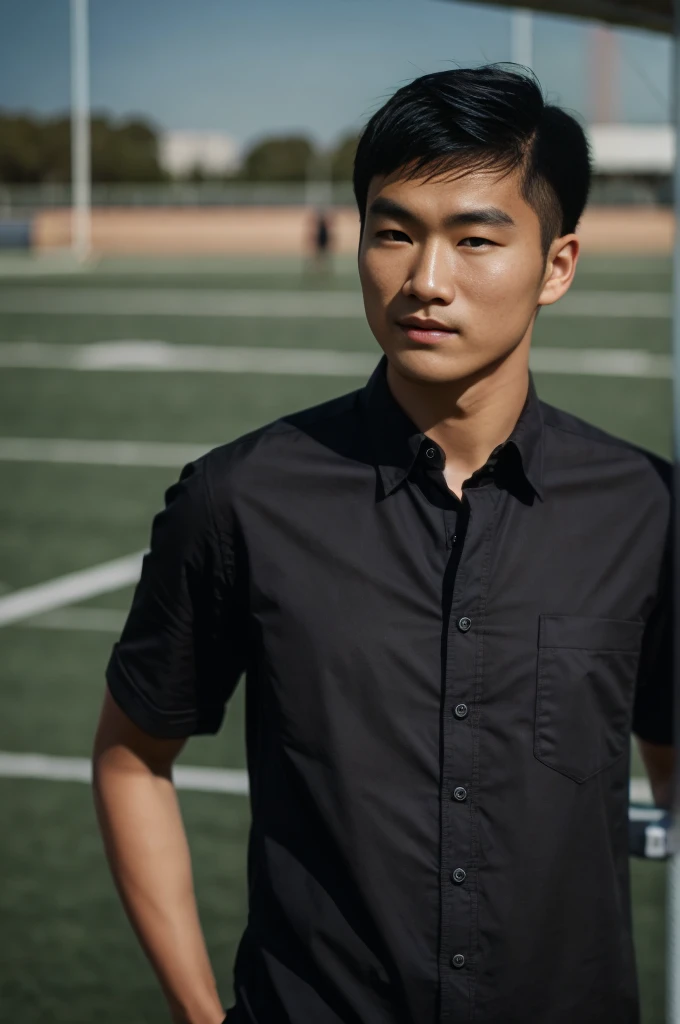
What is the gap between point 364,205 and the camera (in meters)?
1.68

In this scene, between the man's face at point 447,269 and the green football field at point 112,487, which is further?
the green football field at point 112,487

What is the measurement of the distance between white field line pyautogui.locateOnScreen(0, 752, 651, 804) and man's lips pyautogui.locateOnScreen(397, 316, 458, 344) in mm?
3244

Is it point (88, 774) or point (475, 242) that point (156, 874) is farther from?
point (88, 774)

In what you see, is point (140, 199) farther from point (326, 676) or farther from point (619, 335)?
point (326, 676)

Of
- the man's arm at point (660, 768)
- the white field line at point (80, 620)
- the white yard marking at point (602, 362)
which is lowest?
the white field line at point (80, 620)

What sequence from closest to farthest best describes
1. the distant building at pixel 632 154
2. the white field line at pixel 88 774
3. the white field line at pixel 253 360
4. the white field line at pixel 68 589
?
the white field line at pixel 88 774, the white field line at pixel 68 589, the white field line at pixel 253 360, the distant building at pixel 632 154

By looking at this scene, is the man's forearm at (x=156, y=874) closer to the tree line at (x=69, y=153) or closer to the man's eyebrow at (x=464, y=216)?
the man's eyebrow at (x=464, y=216)

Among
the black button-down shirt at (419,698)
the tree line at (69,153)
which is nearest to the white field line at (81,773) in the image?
the black button-down shirt at (419,698)

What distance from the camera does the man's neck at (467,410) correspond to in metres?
1.66

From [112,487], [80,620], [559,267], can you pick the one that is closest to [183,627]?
[559,267]

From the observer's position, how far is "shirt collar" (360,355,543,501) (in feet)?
5.43

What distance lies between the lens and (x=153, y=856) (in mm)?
1746

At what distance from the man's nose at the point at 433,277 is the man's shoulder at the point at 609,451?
31cm

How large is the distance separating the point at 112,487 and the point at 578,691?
25.0ft
